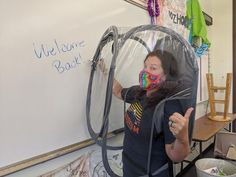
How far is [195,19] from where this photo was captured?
2.73 m

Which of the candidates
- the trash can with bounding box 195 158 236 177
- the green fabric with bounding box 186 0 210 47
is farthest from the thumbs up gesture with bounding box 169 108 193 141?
the green fabric with bounding box 186 0 210 47

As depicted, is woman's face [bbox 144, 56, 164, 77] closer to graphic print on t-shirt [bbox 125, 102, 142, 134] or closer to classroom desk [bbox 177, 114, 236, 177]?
graphic print on t-shirt [bbox 125, 102, 142, 134]

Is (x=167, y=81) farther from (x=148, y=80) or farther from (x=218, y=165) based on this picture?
(x=218, y=165)

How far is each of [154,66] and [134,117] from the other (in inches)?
10.8

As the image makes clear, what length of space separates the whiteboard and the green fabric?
4.72 ft

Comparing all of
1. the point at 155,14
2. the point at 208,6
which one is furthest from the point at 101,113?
the point at 208,6

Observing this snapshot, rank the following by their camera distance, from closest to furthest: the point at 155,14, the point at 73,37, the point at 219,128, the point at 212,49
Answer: the point at 73,37 → the point at 155,14 → the point at 219,128 → the point at 212,49

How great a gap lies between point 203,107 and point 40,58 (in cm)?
270

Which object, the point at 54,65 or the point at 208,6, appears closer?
the point at 54,65

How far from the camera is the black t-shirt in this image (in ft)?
3.71

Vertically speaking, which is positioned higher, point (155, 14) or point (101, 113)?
point (155, 14)

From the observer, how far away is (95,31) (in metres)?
1.47

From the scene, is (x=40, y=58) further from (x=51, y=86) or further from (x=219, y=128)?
(x=219, y=128)

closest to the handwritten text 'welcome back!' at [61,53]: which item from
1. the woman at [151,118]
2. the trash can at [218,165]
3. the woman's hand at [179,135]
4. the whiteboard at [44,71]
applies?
the whiteboard at [44,71]
